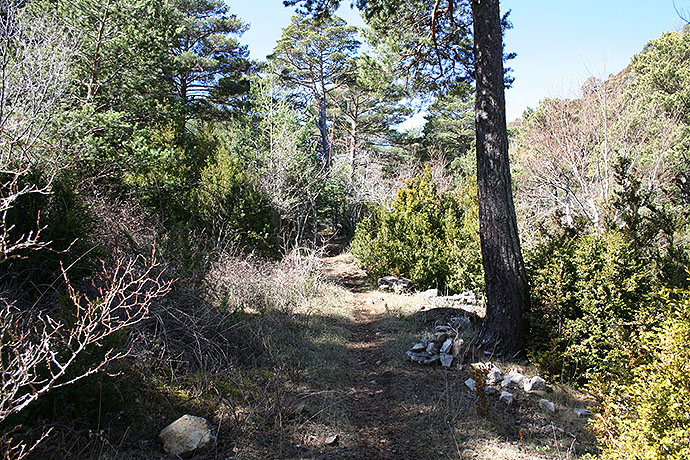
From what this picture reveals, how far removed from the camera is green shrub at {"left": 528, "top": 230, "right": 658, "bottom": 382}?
13.9ft

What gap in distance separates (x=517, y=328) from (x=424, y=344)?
118 cm

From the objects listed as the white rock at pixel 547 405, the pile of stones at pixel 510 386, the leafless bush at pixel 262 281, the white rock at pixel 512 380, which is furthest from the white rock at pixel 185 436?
the white rock at pixel 547 405

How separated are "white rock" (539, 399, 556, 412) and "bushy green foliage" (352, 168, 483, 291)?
11.3ft

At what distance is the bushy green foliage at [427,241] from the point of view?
8.11 metres

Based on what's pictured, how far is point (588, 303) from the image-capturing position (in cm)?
437

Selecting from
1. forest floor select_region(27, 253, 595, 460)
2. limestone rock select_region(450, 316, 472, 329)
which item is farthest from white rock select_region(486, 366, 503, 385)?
limestone rock select_region(450, 316, 472, 329)

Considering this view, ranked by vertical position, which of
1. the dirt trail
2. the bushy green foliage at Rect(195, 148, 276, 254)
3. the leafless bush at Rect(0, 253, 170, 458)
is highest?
the bushy green foliage at Rect(195, 148, 276, 254)

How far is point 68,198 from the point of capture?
14.6 feet

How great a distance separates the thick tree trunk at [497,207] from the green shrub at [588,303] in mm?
246

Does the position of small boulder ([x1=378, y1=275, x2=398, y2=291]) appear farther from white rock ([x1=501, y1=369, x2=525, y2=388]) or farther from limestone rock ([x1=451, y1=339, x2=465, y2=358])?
white rock ([x1=501, y1=369, x2=525, y2=388])

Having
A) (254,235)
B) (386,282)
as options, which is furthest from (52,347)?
(386,282)

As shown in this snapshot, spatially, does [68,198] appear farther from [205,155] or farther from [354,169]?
[354,169]

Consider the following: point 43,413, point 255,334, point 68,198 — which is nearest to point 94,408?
point 43,413

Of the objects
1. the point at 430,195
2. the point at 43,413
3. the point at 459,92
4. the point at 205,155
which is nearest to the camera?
the point at 43,413
